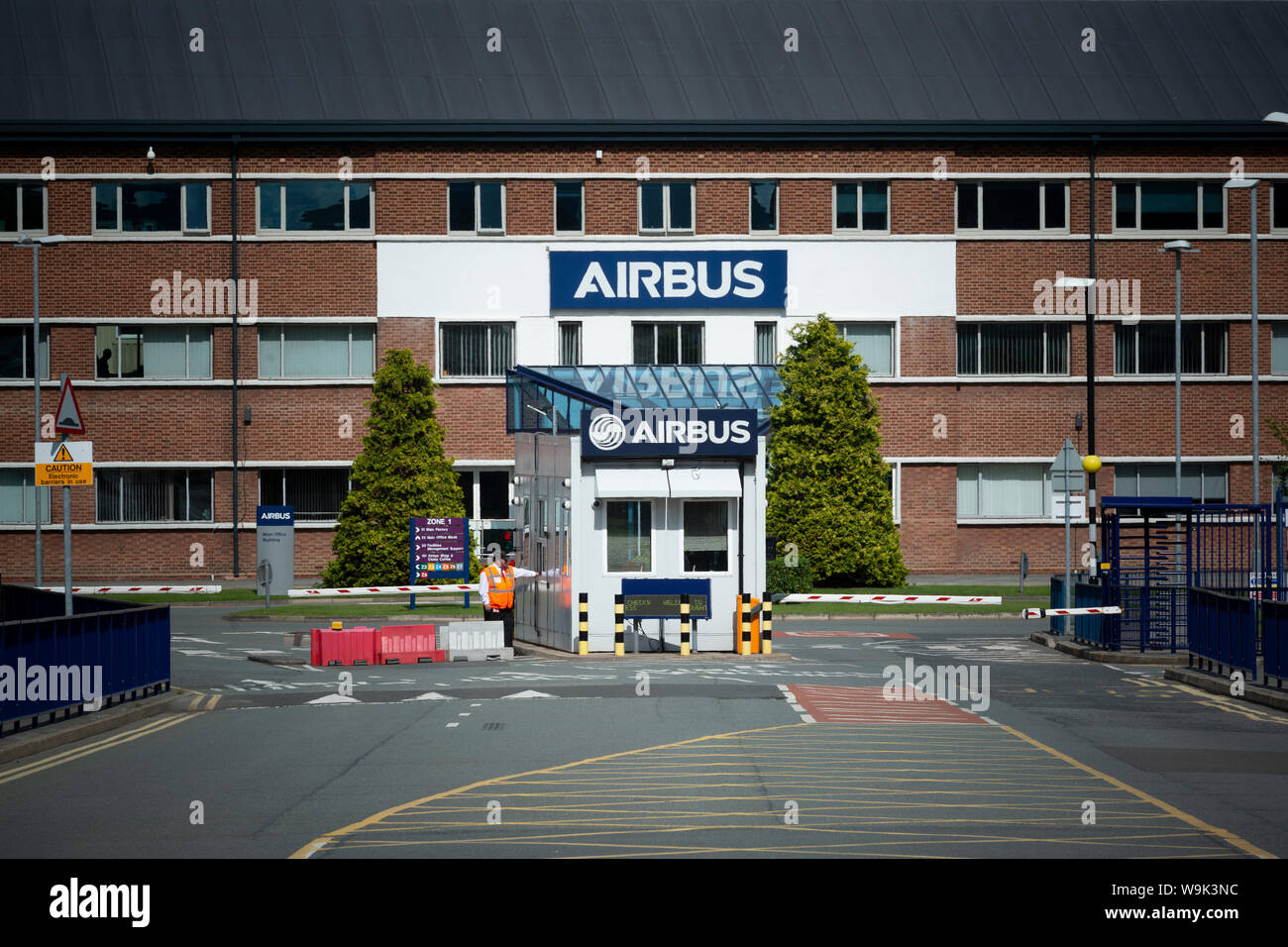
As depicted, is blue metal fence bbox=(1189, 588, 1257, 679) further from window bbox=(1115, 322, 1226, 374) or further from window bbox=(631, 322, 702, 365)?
window bbox=(1115, 322, 1226, 374)

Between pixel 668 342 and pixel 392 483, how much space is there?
9382 millimetres

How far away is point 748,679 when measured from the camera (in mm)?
21359

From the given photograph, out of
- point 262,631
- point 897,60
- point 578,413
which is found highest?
point 897,60

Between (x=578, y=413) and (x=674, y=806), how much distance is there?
15.1 m

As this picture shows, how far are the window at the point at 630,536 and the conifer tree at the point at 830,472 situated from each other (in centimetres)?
1620

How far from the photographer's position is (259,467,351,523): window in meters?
45.6

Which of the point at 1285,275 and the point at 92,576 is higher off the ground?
the point at 1285,275

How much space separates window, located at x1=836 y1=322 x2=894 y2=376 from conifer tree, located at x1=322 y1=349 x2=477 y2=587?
1232 centimetres

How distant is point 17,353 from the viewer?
45.5 m

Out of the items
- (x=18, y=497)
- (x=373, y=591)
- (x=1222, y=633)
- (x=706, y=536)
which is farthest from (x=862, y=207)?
(x=1222, y=633)

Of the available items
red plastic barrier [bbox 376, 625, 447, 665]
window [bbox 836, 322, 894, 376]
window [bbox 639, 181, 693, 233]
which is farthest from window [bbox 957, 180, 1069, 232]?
red plastic barrier [bbox 376, 625, 447, 665]

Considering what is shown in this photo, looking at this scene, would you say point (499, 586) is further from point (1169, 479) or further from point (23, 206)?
point (1169, 479)

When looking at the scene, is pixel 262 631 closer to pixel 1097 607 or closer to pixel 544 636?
pixel 544 636
